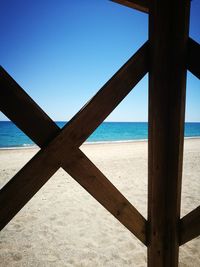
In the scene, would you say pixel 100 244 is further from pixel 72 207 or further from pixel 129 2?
pixel 129 2

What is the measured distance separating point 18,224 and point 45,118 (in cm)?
415

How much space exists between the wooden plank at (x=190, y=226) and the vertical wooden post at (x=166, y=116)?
0.05 meters

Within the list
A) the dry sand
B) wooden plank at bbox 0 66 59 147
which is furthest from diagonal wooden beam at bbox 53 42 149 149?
the dry sand

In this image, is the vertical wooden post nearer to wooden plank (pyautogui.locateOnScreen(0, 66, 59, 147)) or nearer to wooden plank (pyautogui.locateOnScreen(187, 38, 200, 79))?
wooden plank (pyautogui.locateOnScreen(187, 38, 200, 79))

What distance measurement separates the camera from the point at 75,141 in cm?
123

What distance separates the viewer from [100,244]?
3674 mm

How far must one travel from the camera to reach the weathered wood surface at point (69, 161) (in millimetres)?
1081

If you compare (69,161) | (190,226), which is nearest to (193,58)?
(69,161)

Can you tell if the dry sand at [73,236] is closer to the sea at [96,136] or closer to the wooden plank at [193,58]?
the wooden plank at [193,58]

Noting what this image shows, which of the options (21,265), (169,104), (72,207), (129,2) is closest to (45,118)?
(169,104)

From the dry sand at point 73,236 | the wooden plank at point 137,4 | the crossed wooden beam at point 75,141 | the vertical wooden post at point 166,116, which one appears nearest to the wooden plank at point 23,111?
the crossed wooden beam at point 75,141

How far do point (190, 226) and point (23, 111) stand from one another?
1376 mm

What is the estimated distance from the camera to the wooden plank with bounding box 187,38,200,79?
135cm

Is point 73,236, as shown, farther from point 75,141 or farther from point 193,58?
point 193,58
